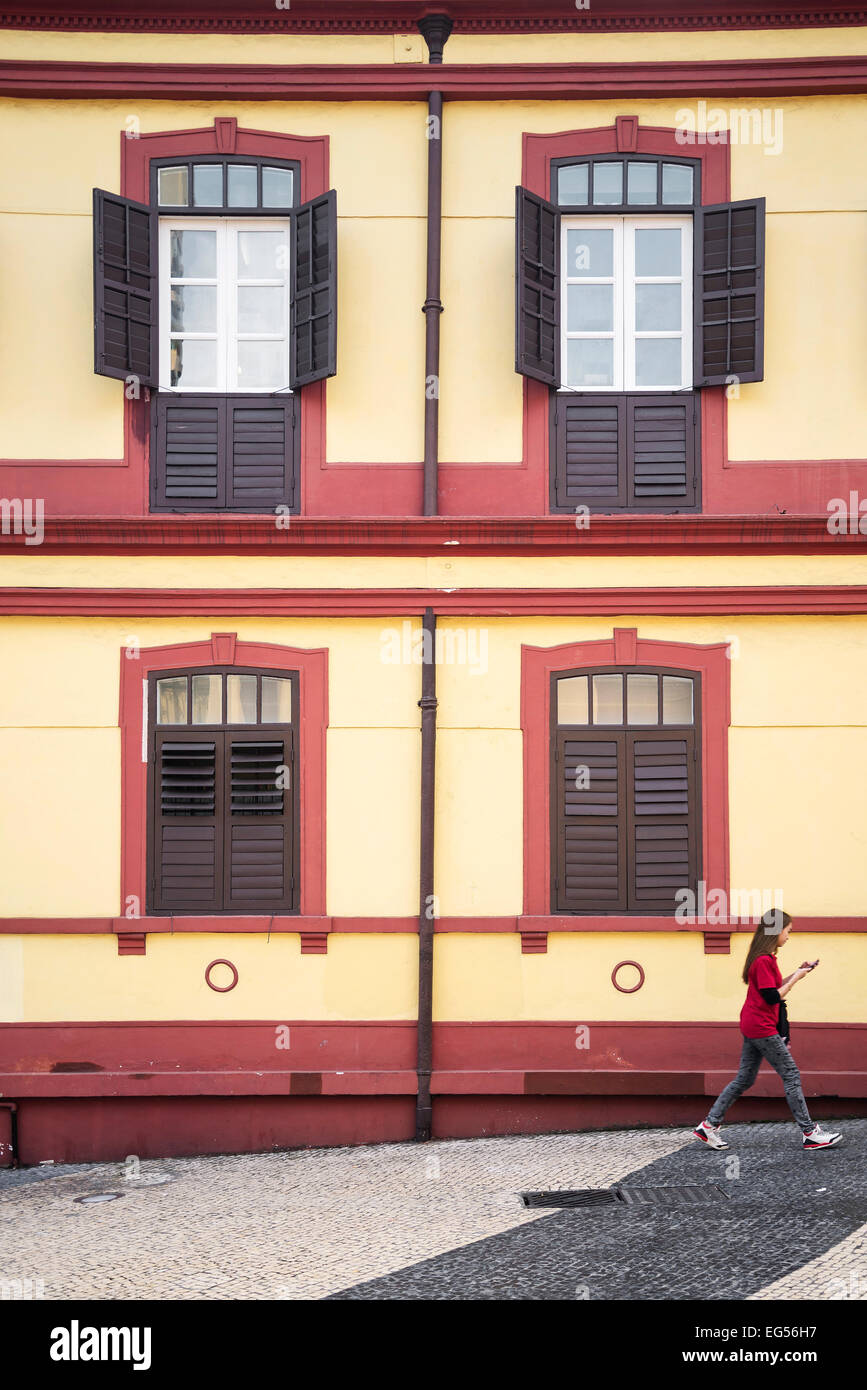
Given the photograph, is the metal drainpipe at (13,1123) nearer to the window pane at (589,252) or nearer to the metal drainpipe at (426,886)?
the metal drainpipe at (426,886)

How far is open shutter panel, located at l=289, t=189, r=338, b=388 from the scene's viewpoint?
30.4 ft

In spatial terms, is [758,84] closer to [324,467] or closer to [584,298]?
[584,298]

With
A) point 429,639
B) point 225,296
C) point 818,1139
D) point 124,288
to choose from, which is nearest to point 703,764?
point 429,639

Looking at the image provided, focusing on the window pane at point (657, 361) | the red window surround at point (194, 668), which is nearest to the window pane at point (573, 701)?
the red window surround at point (194, 668)

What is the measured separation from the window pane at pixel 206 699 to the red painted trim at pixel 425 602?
520mm

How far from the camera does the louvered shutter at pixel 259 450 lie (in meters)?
9.57

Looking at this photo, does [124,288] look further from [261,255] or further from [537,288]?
[537,288]

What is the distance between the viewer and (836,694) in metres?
9.31

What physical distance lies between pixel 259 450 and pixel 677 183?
3.90 m

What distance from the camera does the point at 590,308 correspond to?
380 inches

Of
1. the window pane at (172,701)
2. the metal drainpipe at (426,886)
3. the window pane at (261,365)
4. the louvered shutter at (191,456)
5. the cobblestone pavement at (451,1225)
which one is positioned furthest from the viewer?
the window pane at (261,365)

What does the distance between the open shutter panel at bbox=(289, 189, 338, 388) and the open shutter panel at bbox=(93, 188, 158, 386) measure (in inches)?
44.1

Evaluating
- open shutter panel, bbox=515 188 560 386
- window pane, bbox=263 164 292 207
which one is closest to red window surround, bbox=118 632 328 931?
open shutter panel, bbox=515 188 560 386

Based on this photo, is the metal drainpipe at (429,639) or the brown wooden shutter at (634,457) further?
the brown wooden shutter at (634,457)
